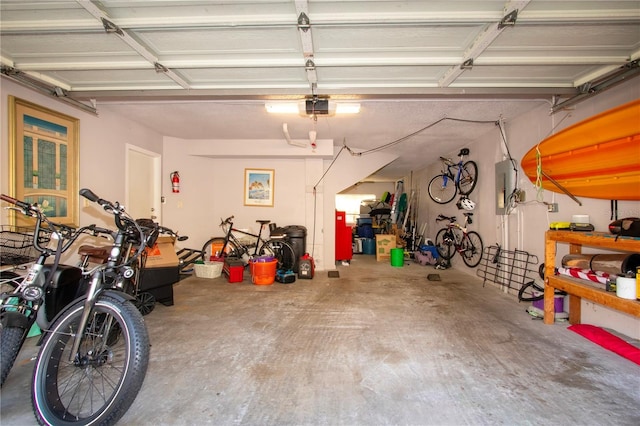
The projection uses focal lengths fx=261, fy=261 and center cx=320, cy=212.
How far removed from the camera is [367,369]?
73.1 inches

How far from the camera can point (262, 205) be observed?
5465 mm

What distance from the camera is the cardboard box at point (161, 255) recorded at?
113 inches

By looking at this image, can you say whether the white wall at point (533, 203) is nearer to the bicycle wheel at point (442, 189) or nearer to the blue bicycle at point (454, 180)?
the blue bicycle at point (454, 180)

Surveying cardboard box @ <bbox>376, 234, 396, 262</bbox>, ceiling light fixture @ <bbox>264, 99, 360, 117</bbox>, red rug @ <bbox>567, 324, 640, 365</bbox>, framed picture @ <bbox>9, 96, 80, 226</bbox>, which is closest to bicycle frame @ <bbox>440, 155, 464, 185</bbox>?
cardboard box @ <bbox>376, 234, 396, 262</bbox>

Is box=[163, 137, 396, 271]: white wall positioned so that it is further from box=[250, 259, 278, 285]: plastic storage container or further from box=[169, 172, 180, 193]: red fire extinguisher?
box=[250, 259, 278, 285]: plastic storage container

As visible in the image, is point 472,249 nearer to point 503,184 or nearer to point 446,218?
point 446,218

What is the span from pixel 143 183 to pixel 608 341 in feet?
19.6

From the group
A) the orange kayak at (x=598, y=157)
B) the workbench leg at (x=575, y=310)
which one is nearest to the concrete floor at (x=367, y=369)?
the workbench leg at (x=575, y=310)

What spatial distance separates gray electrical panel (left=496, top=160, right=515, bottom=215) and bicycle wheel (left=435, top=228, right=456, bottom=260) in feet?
5.18

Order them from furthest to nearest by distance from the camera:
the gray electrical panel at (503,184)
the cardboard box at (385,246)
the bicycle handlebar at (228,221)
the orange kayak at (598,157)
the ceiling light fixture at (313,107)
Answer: the cardboard box at (385,246) < the bicycle handlebar at (228,221) < the gray electrical panel at (503,184) < the ceiling light fixture at (313,107) < the orange kayak at (598,157)

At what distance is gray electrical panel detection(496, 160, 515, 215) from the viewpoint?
12.0 feet

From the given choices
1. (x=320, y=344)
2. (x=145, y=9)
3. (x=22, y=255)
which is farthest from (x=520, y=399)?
(x=22, y=255)

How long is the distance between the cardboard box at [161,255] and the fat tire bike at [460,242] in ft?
15.4

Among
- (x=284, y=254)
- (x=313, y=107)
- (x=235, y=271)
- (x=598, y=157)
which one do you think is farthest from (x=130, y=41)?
(x=598, y=157)
